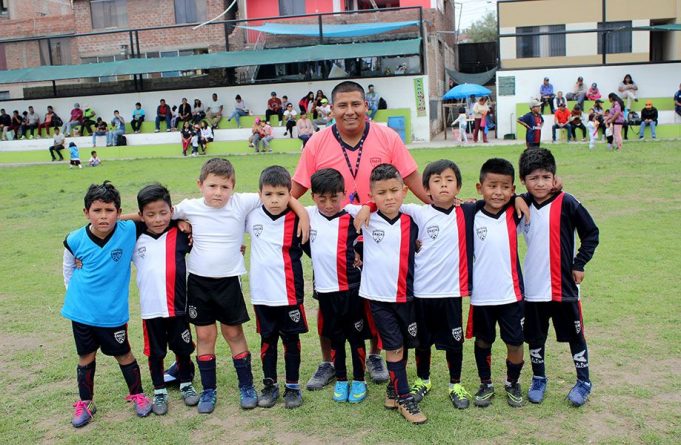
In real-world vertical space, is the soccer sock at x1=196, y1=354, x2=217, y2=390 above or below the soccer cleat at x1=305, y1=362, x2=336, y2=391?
above

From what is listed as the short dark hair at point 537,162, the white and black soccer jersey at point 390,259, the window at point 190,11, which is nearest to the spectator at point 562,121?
the window at point 190,11

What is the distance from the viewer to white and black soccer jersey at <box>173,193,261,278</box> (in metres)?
4.31

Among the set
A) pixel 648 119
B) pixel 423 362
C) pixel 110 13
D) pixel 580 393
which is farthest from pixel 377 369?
pixel 110 13

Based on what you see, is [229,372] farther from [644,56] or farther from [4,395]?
[644,56]

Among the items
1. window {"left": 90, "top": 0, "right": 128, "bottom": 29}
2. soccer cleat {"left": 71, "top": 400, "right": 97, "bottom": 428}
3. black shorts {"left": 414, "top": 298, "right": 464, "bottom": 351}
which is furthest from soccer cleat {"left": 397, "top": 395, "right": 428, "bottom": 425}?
window {"left": 90, "top": 0, "right": 128, "bottom": 29}

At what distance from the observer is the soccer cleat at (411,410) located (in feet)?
13.0

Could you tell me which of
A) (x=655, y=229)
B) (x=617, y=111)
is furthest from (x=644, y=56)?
(x=655, y=229)

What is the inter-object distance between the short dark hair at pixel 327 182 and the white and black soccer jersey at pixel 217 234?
432 mm

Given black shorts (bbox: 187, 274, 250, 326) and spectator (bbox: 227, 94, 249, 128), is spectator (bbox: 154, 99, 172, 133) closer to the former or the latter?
spectator (bbox: 227, 94, 249, 128)

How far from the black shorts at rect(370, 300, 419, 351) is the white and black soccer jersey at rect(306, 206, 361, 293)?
0.26 metres

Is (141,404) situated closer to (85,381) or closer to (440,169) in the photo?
(85,381)

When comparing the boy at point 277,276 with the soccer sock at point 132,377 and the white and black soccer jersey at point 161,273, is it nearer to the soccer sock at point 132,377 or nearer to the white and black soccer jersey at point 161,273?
the white and black soccer jersey at point 161,273

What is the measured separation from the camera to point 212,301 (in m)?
4.36

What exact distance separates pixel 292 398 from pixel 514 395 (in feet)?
4.55
